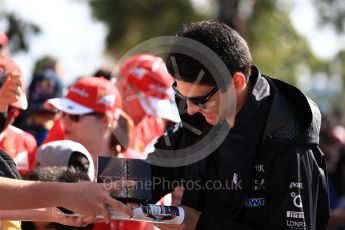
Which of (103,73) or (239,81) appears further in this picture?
(103,73)

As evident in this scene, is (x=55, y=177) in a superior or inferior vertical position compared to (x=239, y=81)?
inferior

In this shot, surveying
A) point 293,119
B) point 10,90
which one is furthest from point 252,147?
point 10,90

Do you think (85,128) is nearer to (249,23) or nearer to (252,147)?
(252,147)

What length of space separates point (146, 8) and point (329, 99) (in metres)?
20.1

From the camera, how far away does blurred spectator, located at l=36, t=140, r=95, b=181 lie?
498 cm

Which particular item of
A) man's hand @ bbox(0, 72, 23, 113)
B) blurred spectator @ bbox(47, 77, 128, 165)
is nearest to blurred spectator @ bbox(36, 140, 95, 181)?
man's hand @ bbox(0, 72, 23, 113)

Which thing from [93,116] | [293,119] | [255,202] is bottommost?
[255,202]

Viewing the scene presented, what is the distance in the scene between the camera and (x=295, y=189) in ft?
13.1

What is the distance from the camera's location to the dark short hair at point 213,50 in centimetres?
409

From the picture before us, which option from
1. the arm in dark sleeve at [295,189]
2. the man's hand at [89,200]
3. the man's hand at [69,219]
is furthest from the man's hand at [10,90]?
the arm in dark sleeve at [295,189]

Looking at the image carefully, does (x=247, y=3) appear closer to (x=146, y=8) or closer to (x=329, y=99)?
(x=146, y=8)

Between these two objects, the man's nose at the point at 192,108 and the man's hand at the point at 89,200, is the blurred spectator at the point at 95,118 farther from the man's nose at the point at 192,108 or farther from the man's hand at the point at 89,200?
the man's hand at the point at 89,200

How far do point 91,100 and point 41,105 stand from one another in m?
1.62

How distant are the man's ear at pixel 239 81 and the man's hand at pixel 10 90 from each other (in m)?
1.76
